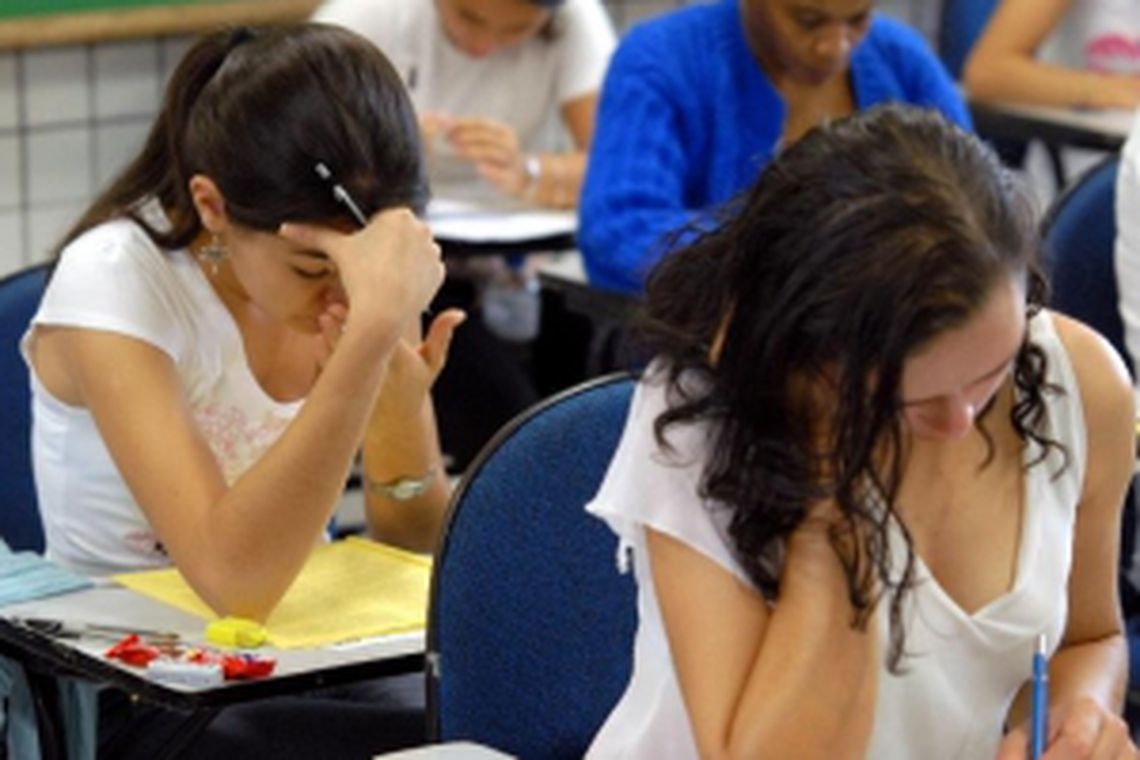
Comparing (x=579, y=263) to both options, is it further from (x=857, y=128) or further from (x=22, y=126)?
(x=857, y=128)

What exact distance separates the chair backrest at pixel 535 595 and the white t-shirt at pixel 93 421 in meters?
0.42

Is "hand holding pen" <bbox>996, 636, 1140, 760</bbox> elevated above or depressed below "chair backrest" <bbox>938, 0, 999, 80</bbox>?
above

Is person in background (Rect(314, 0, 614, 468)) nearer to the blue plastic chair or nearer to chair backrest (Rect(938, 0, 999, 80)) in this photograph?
the blue plastic chair

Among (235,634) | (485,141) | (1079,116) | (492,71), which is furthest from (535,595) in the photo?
(1079,116)

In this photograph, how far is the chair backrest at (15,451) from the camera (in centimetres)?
255

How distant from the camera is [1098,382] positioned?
6.17 ft

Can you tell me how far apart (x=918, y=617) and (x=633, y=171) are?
180 cm

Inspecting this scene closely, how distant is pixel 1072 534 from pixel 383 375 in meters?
0.70

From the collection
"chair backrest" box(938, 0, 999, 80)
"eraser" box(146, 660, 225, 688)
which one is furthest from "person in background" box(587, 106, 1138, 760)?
"chair backrest" box(938, 0, 999, 80)

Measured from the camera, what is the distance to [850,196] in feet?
5.37

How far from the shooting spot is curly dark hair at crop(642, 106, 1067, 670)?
1605 millimetres

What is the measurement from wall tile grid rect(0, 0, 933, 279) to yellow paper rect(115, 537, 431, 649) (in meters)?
2.14

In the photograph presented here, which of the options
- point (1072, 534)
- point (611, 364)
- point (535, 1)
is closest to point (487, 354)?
point (611, 364)

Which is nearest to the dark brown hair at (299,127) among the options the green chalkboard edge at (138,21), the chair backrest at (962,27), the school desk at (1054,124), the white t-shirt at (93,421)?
the white t-shirt at (93,421)
